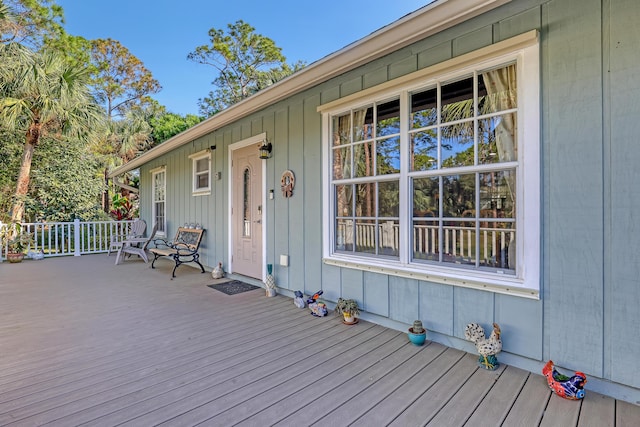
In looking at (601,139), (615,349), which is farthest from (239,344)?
(601,139)

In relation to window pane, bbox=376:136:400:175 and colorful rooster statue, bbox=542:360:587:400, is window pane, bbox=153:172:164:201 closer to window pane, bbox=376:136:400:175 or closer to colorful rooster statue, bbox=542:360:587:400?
window pane, bbox=376:136:400:175

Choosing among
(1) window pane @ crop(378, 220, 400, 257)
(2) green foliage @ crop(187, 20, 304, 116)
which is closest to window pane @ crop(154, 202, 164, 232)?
(1) window pane @ crop(378, 220, 400, 257)

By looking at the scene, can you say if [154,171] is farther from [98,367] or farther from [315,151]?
[98,367]

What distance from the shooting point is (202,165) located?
18.8 feet

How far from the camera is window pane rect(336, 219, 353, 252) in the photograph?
3.18 m

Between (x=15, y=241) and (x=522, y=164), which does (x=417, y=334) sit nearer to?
(x=522, y=164)

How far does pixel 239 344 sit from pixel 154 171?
6488mm

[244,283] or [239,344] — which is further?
[244,283]

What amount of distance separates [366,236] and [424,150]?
0.98 m

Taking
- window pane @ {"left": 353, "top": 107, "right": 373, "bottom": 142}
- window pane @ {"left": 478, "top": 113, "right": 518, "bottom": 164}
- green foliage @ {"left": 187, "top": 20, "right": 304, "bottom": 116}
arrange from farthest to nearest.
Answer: green foliage @ {"left": 187, "top": 20, "right": 304, "bottom": 116}
window pane @ {"left": 353, "top": 107, "right": 373, "bottom": 142}
window pane @ {"left": 478, "top": 113, "right": 518, "bottom": 164}

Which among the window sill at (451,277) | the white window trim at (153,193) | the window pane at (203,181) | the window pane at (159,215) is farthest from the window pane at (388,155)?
the window pane at (159,215)

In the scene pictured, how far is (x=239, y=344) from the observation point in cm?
245

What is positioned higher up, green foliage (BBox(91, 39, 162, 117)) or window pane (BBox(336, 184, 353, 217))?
green foliage (BBox(91, 39, 162, 117))

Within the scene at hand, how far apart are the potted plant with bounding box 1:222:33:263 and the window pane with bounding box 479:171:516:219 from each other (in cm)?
849
